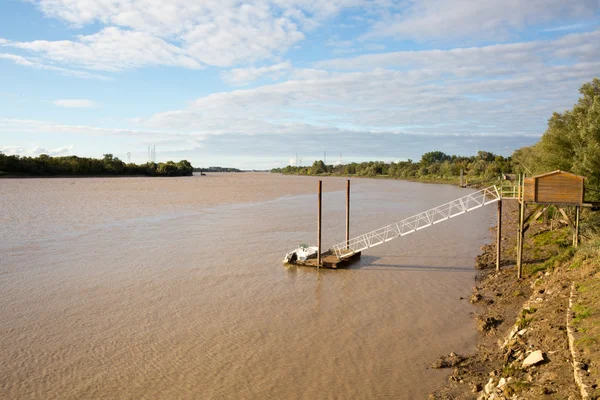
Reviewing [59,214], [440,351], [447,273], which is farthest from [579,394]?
[59,214]

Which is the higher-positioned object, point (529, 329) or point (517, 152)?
point (517, 152)

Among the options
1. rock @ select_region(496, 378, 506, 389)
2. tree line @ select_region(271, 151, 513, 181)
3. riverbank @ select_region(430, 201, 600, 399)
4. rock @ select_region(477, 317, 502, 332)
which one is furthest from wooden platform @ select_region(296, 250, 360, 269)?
tree line @ select_region(271, 151, 513, 181)

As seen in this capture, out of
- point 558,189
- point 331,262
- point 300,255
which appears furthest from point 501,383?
point 300,255

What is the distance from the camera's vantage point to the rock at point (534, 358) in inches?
363

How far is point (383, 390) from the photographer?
10258 mm

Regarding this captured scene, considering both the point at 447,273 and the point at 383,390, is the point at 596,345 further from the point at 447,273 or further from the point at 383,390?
the point at 447,273

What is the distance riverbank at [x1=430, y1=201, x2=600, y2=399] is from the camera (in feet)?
27.4

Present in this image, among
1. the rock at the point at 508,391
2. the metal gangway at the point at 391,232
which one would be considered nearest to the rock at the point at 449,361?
the rock at the point at 508,391

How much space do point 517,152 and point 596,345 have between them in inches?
2982

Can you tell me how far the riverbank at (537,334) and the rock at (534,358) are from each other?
2cm

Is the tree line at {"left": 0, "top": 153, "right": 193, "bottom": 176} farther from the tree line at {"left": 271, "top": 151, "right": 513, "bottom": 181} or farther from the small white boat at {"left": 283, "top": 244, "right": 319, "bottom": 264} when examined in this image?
the small white boat at {"left": 283, "top": 244, "right": 319, "bottom": 264}

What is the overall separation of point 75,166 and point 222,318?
126210 millimetres

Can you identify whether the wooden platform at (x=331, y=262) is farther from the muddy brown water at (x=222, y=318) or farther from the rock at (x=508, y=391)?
the rock at (x=508, y=391)

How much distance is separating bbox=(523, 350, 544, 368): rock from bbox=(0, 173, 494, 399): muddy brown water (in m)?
2.01
